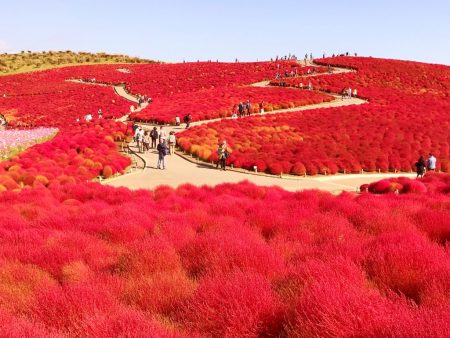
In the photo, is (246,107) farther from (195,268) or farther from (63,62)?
(63,62)

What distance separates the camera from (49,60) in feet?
360

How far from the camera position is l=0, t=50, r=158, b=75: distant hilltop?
100.0 m

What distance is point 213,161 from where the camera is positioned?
2428cm

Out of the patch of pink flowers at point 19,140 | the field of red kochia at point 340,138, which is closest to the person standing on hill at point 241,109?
the field of red kochia at point 340,138

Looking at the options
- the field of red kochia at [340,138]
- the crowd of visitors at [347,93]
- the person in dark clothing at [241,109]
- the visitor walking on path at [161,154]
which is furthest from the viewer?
the crowd of visitors at [347,93]

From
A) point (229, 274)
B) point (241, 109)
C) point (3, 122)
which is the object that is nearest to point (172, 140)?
point (241, 109)

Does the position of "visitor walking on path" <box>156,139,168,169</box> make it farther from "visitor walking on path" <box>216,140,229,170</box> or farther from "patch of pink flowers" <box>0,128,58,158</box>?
"patch of pink flowers" <box>0,128,58,158</box>

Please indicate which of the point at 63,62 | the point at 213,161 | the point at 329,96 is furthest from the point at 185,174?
the point at 63,62

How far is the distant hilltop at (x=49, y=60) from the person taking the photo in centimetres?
9999

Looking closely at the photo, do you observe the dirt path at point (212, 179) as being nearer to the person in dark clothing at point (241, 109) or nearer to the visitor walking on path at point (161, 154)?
the visitor walking on path at point (161, 154)

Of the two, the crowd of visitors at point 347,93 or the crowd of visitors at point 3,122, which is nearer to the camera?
the crowd of visitors at point 3,122

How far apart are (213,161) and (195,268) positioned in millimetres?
18346

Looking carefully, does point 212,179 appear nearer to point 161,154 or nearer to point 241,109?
point 161,154

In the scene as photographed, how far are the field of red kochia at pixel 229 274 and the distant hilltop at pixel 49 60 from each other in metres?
99.0
